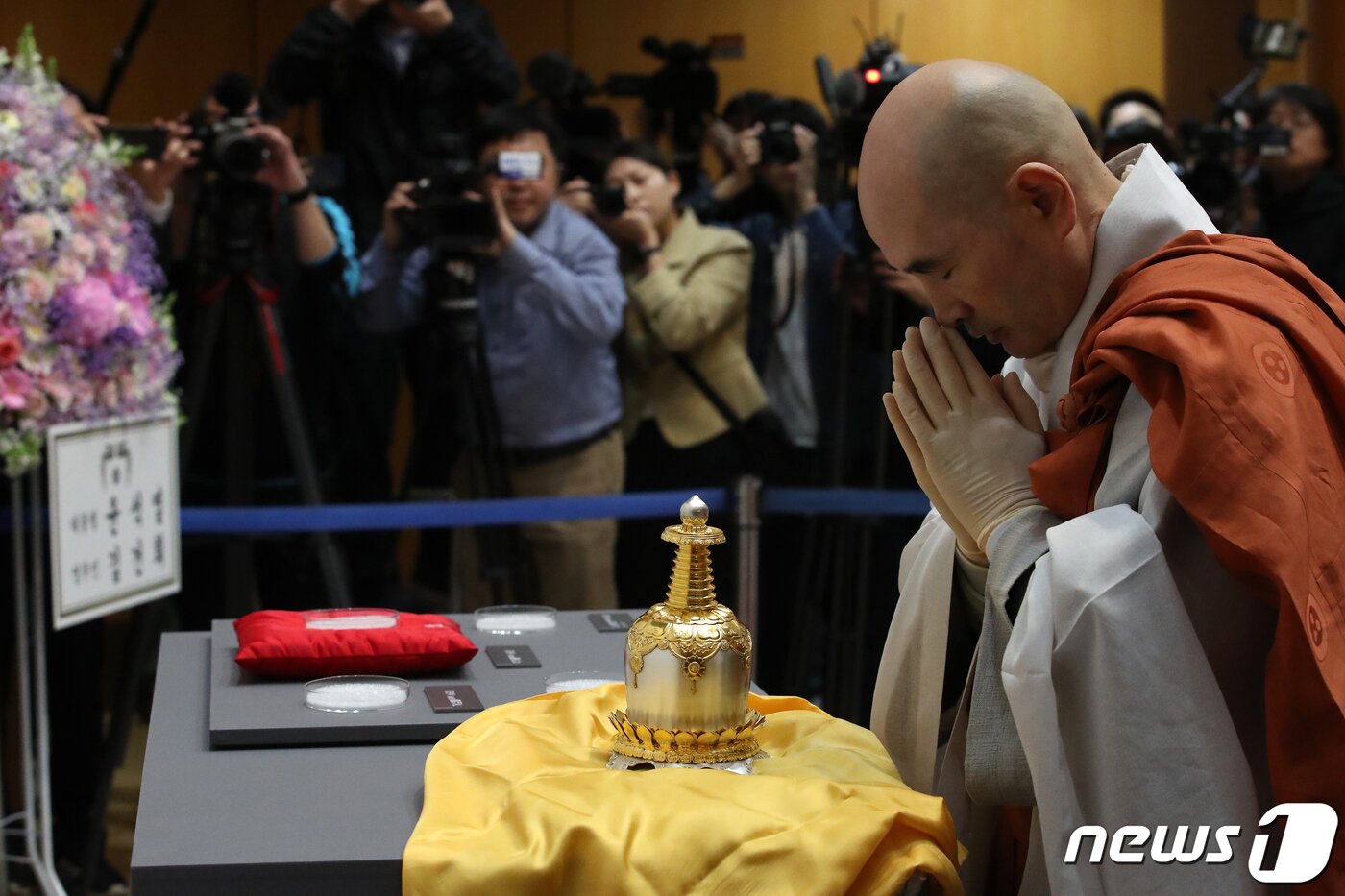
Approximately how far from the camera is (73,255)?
9.29 feet

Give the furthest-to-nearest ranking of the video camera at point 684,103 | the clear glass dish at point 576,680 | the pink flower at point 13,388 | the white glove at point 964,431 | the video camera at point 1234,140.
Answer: the video camera at point 684,103 < the video camera at point 1234,140 < the pink flower at point 13,388 < the clear glass dish at point 576,680 < the white glove at point 964,431

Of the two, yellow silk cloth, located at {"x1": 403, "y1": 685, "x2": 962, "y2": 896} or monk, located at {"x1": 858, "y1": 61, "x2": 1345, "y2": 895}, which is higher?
monk, located at {"x1": 858, "y1": 61, "x2": 1345, "y2": 895}

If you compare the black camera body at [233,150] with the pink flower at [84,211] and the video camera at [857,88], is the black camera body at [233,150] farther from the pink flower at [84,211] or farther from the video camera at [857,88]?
the video camera at [857,88]

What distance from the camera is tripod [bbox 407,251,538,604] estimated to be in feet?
11.7

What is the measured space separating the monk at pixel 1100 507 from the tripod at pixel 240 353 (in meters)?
2.09

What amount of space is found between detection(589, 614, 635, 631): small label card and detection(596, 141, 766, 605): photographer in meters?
1.76

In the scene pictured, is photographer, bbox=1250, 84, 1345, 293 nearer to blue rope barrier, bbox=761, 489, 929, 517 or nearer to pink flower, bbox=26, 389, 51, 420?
blue rope barrier, bbox=761, 489, 929, 517

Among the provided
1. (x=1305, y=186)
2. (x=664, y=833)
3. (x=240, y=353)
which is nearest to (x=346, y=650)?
(x=664, y=833)

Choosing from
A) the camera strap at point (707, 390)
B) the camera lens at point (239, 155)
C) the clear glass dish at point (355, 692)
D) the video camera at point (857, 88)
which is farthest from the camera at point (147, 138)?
the clear glass dish at point (355, 692)

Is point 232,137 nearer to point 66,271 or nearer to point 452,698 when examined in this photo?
point 66,271

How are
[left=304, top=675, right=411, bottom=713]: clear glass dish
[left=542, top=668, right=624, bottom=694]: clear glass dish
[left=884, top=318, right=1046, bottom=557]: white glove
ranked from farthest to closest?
[left=542, top=668, right=624, bottom=694]: clear glass dish < [left=304, top=675, right=411, bottom=713]: clear glass dish < [left=884, top=318, right=1046, bottom=557]: white glove

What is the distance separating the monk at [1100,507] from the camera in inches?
47.9

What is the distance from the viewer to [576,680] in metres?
1.70

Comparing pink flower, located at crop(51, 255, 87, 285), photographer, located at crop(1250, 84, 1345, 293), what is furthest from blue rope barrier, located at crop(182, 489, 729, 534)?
photographer, located at crop(1250, 84, 1345, 293)
